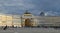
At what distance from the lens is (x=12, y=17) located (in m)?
30.5

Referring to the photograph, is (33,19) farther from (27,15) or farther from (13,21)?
(13,21)

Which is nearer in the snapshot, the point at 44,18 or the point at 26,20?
the point at 26,20

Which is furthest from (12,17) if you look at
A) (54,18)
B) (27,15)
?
(54,18)

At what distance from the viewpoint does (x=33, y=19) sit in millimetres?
29531

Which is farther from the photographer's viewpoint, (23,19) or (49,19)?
(49,19)

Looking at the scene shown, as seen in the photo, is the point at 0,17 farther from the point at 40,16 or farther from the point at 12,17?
the point at 40,16

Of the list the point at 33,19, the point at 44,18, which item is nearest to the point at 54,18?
the point at 44,18

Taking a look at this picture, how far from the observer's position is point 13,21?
30344mm

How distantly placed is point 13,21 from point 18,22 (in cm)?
87

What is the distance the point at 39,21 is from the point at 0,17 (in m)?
6.67

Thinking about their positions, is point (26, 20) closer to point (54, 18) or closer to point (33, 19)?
point (33, 19)

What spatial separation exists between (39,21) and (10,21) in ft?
16.0

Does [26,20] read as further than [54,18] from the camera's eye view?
No

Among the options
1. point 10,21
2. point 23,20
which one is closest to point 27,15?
point 23,20
